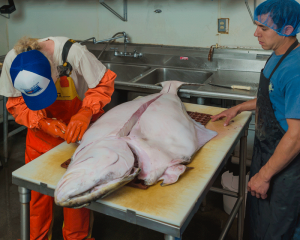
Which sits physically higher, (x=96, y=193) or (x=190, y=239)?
(x=96, y=193)

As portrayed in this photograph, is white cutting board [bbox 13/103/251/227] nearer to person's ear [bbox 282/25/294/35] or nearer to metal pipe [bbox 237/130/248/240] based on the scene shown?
metal pipe [bbox 237/130/248/240]

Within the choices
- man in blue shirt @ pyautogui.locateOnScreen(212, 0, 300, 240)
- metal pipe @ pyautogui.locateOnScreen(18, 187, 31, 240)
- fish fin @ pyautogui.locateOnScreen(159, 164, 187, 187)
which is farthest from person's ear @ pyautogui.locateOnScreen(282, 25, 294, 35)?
metal pipe @ pyautogui.locateOnScreen(18, 187, 31, 240)

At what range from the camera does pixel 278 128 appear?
1.48 m

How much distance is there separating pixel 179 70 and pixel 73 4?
165 centimetres

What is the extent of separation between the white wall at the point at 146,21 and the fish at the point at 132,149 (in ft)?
4.98

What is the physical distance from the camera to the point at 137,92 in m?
2.65

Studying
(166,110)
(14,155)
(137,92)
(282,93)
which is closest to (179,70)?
(137,92)

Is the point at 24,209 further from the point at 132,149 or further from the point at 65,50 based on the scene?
the point at 65,50

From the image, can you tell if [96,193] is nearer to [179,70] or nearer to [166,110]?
[166,110]

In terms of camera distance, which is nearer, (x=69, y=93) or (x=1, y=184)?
(x=69, y=93)

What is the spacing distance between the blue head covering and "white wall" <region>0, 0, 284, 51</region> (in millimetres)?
Answer: 1622

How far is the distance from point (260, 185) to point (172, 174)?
495 millimetres

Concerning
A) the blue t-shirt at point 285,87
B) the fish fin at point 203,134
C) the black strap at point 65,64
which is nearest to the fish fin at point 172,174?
the fish fin at point 203,134

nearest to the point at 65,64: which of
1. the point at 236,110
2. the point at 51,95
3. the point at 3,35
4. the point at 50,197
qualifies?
the point at 51,95
